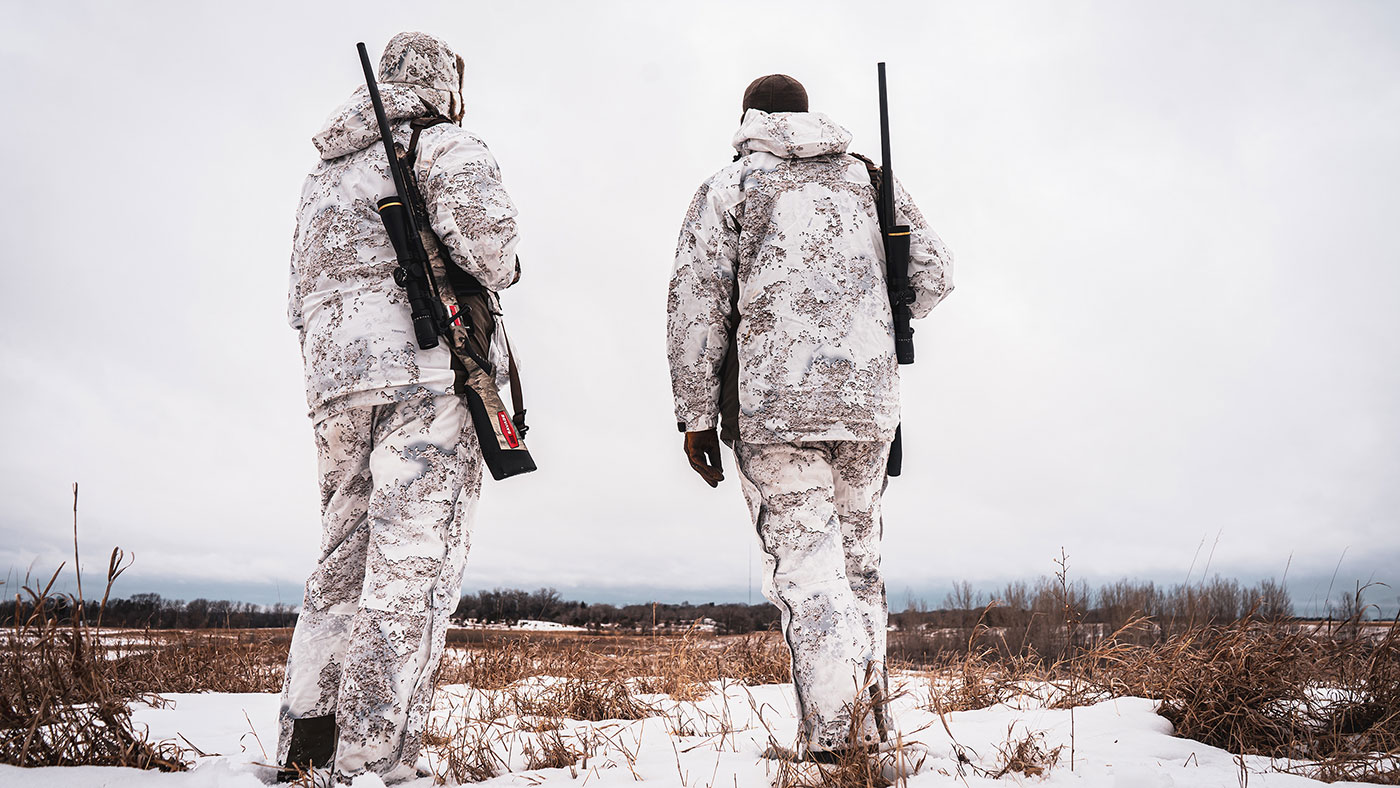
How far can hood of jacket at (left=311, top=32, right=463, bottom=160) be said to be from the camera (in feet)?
9.07

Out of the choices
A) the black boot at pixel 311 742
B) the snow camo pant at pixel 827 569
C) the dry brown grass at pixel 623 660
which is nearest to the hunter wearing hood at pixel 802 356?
the snow camo pant at pixel 827 569

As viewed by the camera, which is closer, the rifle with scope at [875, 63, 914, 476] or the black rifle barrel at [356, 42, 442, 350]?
the black rifle barrel at [356, 42, 442, 350]

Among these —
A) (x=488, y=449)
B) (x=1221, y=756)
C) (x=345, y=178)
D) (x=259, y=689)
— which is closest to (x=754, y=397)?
(x=488, y=449)

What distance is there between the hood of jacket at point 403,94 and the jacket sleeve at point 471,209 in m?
0.28

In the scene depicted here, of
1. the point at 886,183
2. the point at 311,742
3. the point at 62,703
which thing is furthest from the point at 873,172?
the point at 62,703

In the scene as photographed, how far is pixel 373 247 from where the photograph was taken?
8.64ft

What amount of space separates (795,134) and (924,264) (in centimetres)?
70

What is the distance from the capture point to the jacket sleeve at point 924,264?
2.93 meters

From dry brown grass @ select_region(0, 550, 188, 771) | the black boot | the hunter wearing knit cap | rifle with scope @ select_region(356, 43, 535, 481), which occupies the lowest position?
the black boot

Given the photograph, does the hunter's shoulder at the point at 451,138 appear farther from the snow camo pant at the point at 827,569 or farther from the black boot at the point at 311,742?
the black boot at the point at 311,742

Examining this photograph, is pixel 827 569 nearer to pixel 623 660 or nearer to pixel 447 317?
pixel 447 317

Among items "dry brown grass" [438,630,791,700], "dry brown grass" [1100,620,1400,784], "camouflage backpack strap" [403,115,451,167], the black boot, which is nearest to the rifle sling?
"camouflage backpack strap" [403,115,451,167]

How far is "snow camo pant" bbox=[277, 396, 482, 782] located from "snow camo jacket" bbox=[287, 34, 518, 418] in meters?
0.13

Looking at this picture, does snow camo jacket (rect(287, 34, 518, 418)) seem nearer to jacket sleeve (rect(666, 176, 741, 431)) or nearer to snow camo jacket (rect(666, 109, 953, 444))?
jacket sleeve (rect(666, 176, 741, 431))
